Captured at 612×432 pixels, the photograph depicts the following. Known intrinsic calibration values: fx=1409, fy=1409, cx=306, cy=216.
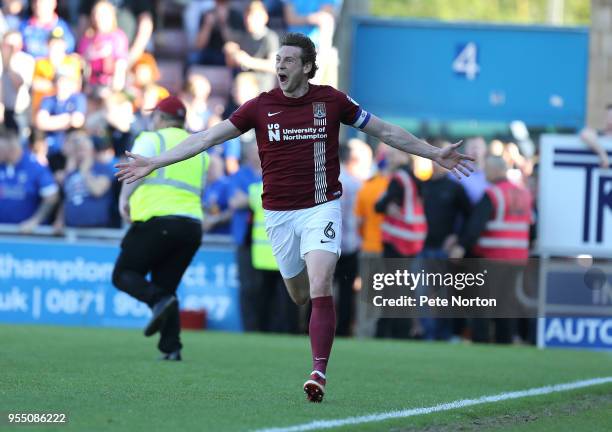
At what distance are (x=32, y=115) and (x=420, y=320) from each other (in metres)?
6.25

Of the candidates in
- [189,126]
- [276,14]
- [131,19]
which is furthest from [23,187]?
[276,14]

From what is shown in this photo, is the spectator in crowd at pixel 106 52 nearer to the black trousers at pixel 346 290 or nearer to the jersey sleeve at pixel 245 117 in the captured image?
the black trousers at pixel 346 290

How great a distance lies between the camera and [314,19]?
20578mm

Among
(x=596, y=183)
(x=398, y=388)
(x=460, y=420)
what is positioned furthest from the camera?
(x=596, y=183)

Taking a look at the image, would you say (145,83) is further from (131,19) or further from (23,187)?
(23,187)

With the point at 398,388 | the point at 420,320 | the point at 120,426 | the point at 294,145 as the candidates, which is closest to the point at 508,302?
the point at 420,320

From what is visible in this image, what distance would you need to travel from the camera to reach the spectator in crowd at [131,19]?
68.9 ft

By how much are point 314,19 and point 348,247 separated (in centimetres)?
451

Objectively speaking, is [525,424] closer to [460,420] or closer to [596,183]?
[460,420]

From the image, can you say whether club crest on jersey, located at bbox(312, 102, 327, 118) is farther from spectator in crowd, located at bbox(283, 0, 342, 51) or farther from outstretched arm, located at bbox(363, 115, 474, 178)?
spectator in crowd, located at bbox(283, 0, 342, 51)

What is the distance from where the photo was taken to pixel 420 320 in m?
17.5

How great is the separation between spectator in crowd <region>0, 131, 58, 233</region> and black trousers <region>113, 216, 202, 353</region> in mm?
5965

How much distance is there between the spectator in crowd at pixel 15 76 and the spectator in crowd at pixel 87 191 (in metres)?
2.41

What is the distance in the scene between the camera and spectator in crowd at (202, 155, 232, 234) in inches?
705
